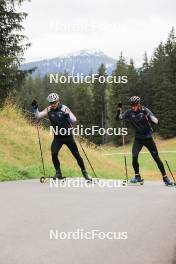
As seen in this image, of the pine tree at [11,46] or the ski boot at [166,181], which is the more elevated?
the pine tree at [11,46]

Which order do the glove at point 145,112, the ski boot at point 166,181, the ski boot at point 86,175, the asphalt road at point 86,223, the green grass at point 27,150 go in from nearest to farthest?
the asphalt road at point 86,223 → the glove at point 145,112 → the ski boot at point 166,181 → the ski boot at point 86,175 → the green grass at point 27,150

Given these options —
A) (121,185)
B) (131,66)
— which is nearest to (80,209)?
(121,185)

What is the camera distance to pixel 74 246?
6.78m

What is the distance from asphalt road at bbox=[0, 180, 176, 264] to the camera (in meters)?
6.32

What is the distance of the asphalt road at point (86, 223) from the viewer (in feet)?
20.7

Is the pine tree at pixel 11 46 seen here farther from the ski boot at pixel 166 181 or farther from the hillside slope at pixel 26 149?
the ski boot at pixel 166 181

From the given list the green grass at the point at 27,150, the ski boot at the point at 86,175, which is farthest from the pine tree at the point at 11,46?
the ski boot at the point at 86,175

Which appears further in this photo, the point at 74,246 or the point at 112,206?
the point at 112,206

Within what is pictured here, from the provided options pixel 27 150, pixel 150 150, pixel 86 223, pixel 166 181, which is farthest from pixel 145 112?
pixel 27 150

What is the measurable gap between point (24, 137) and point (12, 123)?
2.06 m

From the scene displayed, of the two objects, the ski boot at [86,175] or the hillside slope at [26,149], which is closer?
the ski boot at [86,175]

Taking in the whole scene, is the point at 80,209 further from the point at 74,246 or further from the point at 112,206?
the point at 74,246

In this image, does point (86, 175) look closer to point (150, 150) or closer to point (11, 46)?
point (150, 150)

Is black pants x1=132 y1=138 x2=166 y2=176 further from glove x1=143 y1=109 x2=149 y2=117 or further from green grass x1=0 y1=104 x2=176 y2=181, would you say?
green grass x1=0 y1=104 x2=176 y2=181
